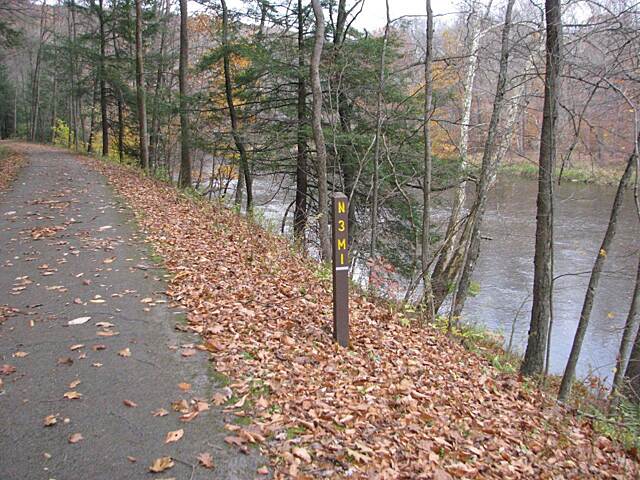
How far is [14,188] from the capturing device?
43.5 feet

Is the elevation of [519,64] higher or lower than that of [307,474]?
higher

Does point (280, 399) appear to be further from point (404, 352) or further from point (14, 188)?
point (14, 188)

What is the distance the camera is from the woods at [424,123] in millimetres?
8016

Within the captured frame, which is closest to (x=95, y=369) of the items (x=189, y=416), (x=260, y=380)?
(x=189, y=416)

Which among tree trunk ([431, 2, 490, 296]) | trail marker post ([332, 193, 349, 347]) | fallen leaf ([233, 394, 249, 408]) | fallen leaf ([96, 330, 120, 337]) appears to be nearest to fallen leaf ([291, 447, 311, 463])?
fallen leaf ([233, 394, 249, 408])

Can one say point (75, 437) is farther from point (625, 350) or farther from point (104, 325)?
point (625, 350)

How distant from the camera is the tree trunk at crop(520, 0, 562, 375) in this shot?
25.3ft

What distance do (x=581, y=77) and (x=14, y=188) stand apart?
1313 cm

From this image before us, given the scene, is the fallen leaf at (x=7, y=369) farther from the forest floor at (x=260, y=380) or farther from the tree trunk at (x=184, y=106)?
the tree trunk at (x=184, y=106)

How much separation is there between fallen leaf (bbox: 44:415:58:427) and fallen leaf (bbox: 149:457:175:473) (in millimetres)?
886

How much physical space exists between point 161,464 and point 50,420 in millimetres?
990

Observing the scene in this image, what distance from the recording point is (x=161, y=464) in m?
3.23

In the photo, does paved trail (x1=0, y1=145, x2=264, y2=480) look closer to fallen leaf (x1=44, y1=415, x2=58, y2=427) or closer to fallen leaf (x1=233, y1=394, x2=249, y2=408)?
fallen leaf (x1=44, y1=415, x2=58, y2=427)

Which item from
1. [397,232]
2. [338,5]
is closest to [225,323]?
[397,232]
